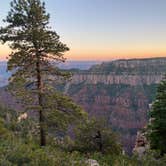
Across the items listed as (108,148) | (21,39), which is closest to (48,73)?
(21,39)

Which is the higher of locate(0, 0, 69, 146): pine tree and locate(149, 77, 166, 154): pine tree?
locate(0, 0, 69, 146): pine tree

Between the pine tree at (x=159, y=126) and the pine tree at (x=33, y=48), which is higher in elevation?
the pine tree at (x=33, y=48)

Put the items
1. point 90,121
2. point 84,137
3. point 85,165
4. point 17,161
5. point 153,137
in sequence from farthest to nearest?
point 90,121 < point 84,137 < point 153,137 < point 85,165 < point 17,161

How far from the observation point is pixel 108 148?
35500 mm

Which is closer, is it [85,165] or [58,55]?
[85,165]

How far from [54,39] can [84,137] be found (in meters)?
10.1

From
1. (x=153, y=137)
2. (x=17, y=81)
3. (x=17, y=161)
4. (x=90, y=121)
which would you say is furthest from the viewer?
(x=90, y=121)

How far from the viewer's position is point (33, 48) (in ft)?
98.3

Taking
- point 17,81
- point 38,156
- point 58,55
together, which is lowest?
point 38,156

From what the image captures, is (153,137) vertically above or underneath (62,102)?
underneath

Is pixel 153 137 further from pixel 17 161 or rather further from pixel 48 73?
pixel 17 161

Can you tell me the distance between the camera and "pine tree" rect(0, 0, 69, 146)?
1160 inches

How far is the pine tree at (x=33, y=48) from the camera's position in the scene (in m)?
A: 29.5

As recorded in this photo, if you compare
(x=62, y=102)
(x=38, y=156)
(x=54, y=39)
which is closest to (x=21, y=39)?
(x=54, y=39)
